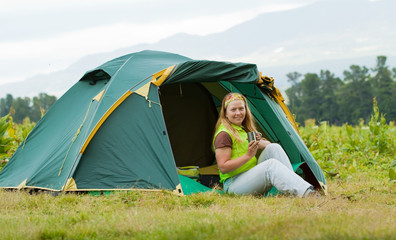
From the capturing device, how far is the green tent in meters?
5.14

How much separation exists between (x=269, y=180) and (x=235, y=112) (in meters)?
0.82

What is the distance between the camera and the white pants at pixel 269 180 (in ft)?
15.4

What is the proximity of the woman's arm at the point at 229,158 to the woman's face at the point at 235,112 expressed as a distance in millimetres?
392

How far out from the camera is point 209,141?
25.0 ft

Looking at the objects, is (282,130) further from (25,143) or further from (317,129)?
(317,129)

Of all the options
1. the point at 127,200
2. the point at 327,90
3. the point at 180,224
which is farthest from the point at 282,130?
the point at 327,90

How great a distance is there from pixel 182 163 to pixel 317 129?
3.60 metres

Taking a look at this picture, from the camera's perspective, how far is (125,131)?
5293mm

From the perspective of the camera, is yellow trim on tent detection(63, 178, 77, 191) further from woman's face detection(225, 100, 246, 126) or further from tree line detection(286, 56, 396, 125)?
tree line detection(286, 56, 396, 125)

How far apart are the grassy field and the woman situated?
16cm

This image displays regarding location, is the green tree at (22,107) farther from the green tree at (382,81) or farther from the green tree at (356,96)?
the green tree at (382,81)

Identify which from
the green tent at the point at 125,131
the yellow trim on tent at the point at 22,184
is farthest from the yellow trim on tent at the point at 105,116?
the yellow trim on tent at the point at 22,184

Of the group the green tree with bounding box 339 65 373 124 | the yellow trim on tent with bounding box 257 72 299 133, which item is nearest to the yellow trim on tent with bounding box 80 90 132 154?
the yellow trim on tent with bounding box 257 72 299 133

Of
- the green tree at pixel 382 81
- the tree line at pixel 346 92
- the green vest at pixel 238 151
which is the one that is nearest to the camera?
the green vest at pixel 238 151
